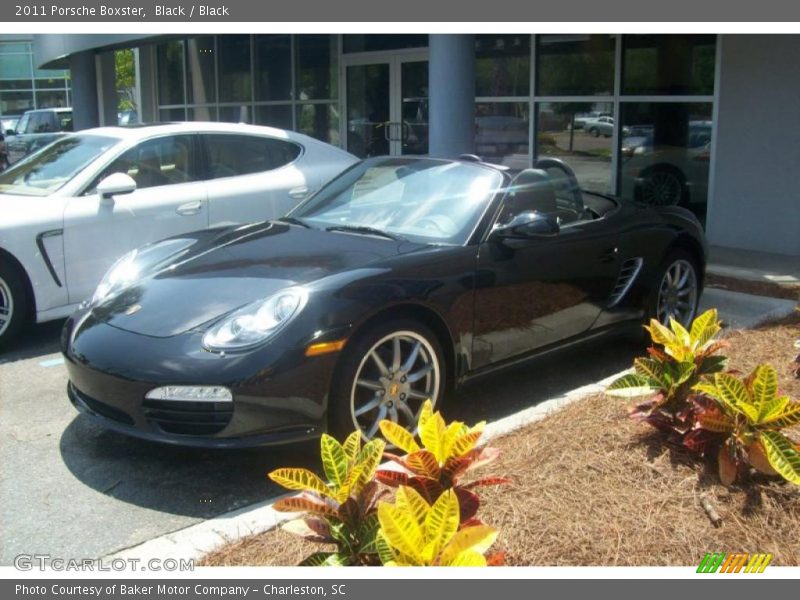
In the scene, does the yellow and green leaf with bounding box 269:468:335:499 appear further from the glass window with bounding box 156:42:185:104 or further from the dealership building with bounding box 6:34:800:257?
the glass window with bounding box 156:42:185:104

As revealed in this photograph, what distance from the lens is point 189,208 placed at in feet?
23.1

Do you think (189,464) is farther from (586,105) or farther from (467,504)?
(586,105)

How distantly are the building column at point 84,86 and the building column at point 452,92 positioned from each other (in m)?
9.72

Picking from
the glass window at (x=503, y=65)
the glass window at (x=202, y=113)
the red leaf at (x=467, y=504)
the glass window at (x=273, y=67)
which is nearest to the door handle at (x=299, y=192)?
the glass window at (x=503, y=65)

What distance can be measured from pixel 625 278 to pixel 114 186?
12.0 ft

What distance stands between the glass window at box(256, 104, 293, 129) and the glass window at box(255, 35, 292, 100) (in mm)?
162

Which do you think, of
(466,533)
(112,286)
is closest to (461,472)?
(466,533)

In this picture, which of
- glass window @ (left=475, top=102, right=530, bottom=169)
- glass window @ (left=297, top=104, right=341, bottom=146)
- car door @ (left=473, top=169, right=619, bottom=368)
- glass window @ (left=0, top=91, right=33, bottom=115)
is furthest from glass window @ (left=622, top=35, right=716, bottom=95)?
glass window @ (left=0, top=91, right=33, bottom=115)

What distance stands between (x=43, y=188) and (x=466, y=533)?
525cm

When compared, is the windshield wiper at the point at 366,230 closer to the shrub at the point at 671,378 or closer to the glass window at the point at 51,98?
the shrub at the point at 671,378

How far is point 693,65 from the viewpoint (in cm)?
950

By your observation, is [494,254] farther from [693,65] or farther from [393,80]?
[393,80]

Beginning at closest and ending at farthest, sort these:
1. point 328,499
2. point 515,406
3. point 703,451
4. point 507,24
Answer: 1. point 328,499
2. point 703,451
3. point 515,406
4. point 507,24

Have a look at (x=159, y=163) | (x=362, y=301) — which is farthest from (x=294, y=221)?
(x=159, y=163)
